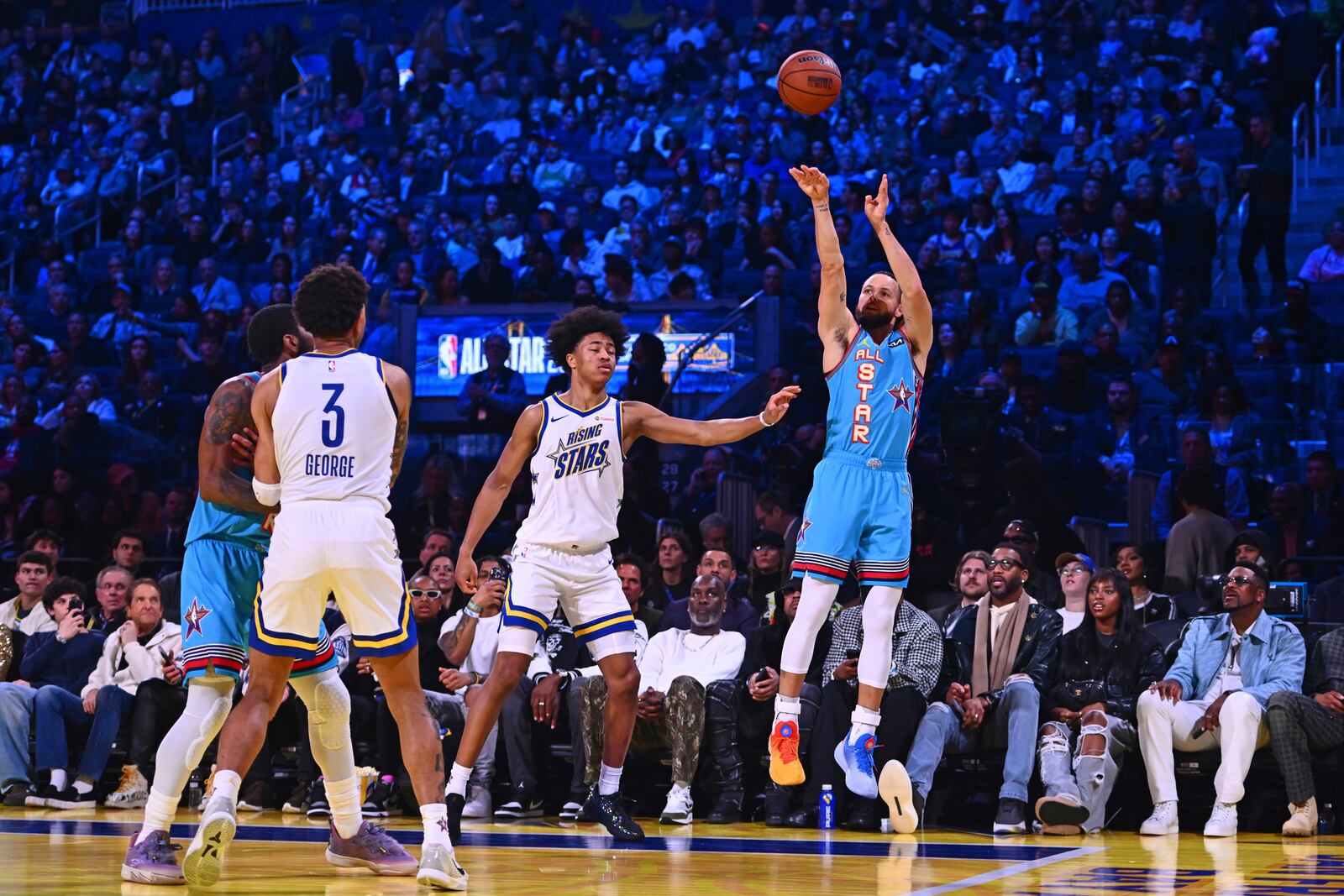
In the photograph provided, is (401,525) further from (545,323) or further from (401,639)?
(401,639)

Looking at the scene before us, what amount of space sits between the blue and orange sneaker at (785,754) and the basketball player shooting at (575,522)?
2.21 ft

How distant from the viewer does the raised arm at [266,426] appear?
625cm

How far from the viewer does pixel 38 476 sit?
14656 mm

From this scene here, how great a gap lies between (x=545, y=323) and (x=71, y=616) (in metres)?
5.57

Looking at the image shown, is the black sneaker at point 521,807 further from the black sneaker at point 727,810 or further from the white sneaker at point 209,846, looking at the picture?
the white sneaker at point 209,846

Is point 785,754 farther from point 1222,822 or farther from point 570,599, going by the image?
point 1222,822

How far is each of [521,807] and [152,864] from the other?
3970mm

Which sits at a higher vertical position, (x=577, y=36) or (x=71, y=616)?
(x=577, y=36)

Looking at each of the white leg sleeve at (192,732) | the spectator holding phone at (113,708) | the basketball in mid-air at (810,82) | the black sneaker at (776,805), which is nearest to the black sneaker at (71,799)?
the spectator holding phone at (113,708)

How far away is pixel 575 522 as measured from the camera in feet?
24.9

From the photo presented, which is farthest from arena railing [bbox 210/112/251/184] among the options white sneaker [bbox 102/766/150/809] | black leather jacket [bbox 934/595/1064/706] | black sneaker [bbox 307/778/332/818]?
black leather jacket [bbox 934/595/1064/706]

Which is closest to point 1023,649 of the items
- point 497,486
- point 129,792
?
point 497,486

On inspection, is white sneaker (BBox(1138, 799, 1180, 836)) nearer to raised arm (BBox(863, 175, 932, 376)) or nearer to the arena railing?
raised arm (BBox(863, 175, 932, 376))

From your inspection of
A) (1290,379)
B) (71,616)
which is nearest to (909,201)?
(1290,379)
